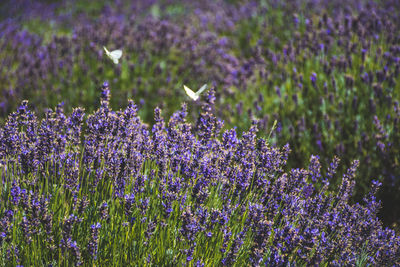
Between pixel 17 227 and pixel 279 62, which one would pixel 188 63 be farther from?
pixel 17 227

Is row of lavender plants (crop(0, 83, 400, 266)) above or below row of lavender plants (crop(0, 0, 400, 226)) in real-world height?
below

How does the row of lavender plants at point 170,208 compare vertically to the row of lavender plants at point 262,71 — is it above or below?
below

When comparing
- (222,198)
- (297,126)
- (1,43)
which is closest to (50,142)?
(222,198)

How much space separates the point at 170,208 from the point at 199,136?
0.89 metres

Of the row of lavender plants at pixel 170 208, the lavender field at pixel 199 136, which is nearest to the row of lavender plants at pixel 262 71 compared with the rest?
the lavender field at pixel 199 136

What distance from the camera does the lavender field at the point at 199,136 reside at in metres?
2.19

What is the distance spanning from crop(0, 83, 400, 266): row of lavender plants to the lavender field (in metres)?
0.01

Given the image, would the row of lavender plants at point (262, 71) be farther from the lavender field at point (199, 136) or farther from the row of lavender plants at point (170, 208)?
the row of lavender plants at point (170, 208)

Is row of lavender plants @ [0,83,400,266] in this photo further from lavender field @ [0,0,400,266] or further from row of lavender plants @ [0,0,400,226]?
row of lavender plants @ [0,0,400,226]

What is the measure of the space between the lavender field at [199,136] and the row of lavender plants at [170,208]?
1cm

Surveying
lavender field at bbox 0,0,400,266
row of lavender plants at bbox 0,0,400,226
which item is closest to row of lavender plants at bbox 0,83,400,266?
lavender field at bbox 0,0,400,266

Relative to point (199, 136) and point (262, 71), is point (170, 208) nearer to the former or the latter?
point (199, 136)

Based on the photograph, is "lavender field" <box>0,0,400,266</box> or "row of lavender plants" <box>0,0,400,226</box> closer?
"lavender field" <box>0,0,400,266</box>

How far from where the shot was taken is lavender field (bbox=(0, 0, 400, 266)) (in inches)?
86.2
